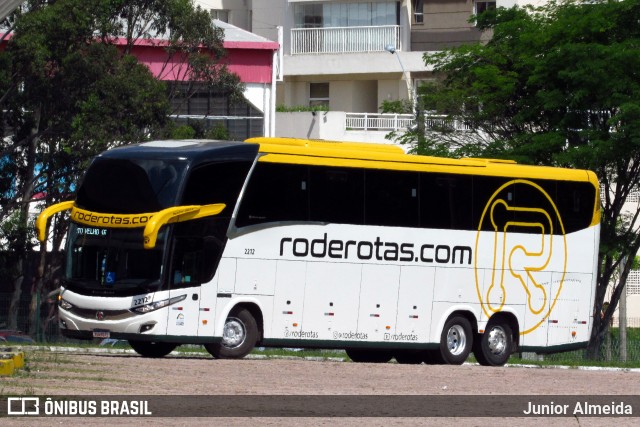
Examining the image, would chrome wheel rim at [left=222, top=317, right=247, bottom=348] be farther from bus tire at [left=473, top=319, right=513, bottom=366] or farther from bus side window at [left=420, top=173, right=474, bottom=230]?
bus tire at [left=473, top=319, right=513, bottom=366]

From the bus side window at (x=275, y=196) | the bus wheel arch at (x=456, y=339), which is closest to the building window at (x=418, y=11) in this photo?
the bus wheel arch at (x=456, y=339)

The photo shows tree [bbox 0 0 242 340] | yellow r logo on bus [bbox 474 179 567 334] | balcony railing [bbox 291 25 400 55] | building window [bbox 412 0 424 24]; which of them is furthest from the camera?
building window [bbox 412 0 424 24]

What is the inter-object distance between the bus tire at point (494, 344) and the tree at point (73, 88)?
12.6m

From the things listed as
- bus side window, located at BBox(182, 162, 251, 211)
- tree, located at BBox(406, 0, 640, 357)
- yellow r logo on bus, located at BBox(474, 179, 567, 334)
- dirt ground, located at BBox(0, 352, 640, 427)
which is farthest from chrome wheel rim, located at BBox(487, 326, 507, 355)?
tree, located at BBox(406, 0, 640, 357)

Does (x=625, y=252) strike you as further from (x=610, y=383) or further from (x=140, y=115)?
(x=610, y=383)

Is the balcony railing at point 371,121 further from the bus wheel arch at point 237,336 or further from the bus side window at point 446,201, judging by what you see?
the bus wheel arch at point 237,336

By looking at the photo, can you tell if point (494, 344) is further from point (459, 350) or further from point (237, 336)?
point (237, 336)

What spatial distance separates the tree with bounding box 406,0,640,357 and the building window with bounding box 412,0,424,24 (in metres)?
20.4

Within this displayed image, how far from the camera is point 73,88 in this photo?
123ft

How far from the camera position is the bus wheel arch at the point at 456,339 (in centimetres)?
2673

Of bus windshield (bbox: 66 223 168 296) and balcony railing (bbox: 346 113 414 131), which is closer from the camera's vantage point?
bus windshield (bbox: 66 223 168 296)

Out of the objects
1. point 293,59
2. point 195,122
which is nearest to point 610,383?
point 195,122

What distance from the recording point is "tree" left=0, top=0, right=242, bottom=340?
36656 millimetres

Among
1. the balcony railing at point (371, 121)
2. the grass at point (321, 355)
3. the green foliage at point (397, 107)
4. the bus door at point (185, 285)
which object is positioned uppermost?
the green foliage at point (397, 107)
